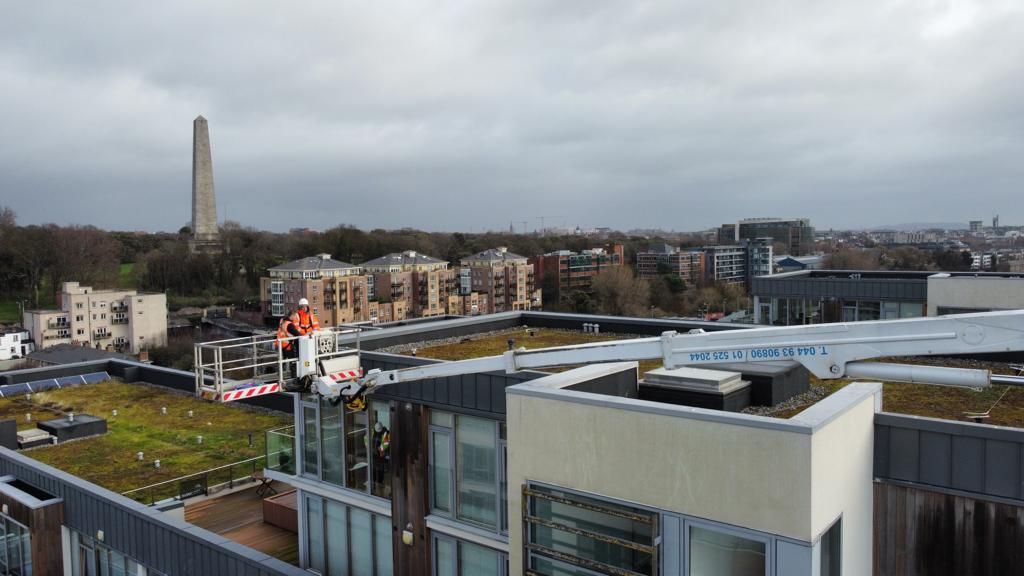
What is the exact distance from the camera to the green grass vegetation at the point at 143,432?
63.2 feet

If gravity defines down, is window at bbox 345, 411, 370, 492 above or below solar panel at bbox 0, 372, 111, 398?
above

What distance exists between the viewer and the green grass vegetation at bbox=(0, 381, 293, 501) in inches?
758

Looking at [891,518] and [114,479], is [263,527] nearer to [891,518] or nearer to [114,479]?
[114,479]

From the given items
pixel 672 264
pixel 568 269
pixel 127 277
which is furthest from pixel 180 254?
pixel 672 264

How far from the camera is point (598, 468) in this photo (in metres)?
8.98

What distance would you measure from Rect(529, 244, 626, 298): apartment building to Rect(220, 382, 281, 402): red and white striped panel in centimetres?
12070

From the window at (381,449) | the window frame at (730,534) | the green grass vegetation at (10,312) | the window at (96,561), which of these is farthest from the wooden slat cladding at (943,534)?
the green grass vegetation at (10,312)

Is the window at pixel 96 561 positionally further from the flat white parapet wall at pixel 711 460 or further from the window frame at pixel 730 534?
the window frame at pixel 730 534

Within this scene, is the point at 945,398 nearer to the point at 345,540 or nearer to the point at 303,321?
the point at 303,321

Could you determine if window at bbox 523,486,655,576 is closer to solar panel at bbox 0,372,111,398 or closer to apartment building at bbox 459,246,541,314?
solar panel at bbox 0,372,111,398

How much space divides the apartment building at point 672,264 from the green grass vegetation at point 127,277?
8947 cm

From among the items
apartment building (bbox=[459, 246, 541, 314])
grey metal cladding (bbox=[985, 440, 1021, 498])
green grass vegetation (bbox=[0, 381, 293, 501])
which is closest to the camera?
grey metal cladding (bbox=[985, 440, 1021, 498])

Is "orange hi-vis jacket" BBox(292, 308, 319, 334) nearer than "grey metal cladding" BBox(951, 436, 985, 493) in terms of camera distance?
No

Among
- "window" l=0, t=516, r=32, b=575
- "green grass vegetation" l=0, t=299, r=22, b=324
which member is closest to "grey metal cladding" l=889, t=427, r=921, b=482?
"window" l=0, t=516, r=32, b=575
